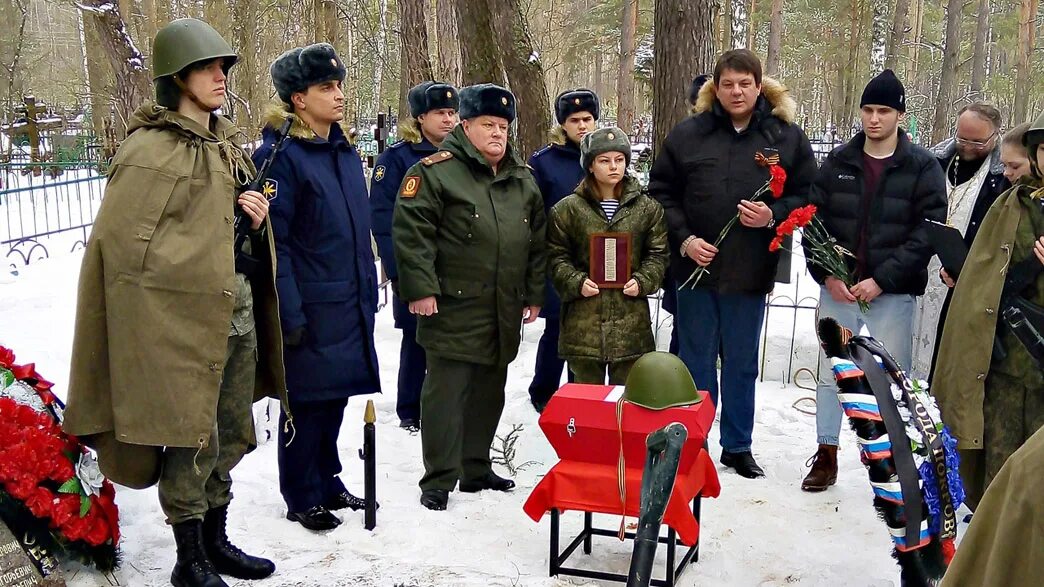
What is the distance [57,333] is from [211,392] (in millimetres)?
4382

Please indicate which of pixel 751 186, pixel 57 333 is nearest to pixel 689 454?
pixel 751 186

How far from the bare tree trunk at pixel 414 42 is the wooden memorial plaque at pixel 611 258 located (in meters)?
5.55

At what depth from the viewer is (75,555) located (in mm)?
3404

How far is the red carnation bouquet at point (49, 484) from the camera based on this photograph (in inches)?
127

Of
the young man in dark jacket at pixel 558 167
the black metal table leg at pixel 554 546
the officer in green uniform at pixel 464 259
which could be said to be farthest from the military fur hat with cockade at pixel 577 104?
the black metal table leg at pixel 554 546

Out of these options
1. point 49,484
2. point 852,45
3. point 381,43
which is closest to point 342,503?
point 49,484

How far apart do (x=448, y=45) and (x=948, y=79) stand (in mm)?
14738

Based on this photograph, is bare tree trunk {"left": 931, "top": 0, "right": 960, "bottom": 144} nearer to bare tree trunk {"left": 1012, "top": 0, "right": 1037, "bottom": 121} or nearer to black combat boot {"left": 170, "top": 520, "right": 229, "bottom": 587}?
bare tree trunk {"left": 1012, "top": 0, "right": 1037, "bottom": 121}

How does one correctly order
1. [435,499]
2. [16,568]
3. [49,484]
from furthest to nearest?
[435,499] < [49,484] < [16,568]

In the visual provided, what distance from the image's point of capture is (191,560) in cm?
332

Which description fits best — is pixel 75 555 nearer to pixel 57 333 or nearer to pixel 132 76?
pixel 57 333

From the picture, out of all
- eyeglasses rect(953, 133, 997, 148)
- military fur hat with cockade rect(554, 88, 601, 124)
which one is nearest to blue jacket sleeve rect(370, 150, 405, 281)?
military fur hat with cockade rect(554, 88, 601, 124)

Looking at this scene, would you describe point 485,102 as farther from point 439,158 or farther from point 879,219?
point 879,219

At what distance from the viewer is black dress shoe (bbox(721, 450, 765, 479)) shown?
4.70 m
